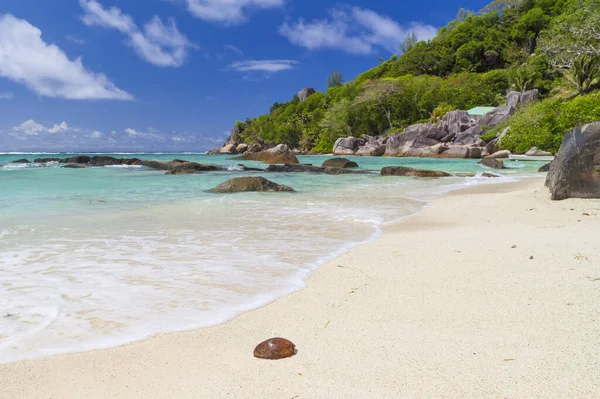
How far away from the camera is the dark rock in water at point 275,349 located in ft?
6.59

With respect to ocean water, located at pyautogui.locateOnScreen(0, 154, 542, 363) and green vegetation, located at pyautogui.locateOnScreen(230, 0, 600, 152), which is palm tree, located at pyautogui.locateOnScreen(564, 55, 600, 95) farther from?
Answer: ocean water, located at pyautogui.locateOnScreen(0, 154, 542, 363)

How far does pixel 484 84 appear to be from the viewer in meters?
67.6

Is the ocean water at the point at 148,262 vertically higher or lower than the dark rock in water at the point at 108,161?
lower

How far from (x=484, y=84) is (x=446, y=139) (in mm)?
27745

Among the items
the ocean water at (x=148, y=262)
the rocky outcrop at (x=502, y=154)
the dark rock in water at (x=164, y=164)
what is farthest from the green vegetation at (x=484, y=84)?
the dark rock in water at (x=164, y=164)

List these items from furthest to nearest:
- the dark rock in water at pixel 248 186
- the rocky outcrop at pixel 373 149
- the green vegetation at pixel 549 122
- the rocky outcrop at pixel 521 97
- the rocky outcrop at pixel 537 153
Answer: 1. the rocky outcrop at pixel 521 97
2. the rocky outcrop at pixel 373 149
3. the rocky outcrop at pixel 537 153
4. the green vegetation at pixel 549 122
5. the dark rock in water at pixel 248 186

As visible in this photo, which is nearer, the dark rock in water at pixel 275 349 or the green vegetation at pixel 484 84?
the dark rock in water at pixel 275 349

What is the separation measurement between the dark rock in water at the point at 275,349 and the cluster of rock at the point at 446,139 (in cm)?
4029

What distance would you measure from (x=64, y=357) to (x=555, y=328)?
2719mm

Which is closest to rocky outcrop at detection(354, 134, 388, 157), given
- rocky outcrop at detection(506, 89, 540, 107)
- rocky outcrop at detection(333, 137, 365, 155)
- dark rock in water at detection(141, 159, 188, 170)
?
rocky outcrop at detection(333, 137, 365, 155)

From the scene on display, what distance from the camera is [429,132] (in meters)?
46.6

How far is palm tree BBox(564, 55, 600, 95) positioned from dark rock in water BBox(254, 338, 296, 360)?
56833mm

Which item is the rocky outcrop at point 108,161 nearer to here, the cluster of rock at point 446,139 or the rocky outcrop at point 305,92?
the cluster of rock at point 446,139

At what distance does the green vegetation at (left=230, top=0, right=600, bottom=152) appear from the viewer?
2430cm
